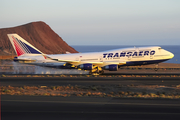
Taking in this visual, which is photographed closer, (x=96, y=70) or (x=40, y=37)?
(x=96, y=70)

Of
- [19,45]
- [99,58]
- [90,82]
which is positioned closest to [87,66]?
[99,58]

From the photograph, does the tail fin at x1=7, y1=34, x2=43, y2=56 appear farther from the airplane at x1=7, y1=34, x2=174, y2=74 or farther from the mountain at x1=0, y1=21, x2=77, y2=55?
the mountain at x1=0, y1=21, x2=77, y2=55

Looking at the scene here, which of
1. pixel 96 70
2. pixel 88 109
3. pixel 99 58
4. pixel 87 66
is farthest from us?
pixel 96 70

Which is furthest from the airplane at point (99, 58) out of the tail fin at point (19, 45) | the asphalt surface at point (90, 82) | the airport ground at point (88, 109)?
the airport ground at point (88, 109)

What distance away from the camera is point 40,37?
498 ft

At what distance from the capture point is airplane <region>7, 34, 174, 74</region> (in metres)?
44.0

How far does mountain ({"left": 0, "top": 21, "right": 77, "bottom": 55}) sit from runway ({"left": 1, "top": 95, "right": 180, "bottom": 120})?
122 metres

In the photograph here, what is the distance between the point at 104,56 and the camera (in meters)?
45.2

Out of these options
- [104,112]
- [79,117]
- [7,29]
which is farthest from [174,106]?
[7,29]

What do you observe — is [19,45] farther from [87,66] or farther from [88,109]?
[88,109]

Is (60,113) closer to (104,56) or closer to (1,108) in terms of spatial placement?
(1,108)

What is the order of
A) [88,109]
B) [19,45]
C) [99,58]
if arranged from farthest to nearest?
[19,45], [99,58], [88,109]

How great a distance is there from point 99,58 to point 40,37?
112 meters

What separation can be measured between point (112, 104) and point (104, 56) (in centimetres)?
2742
